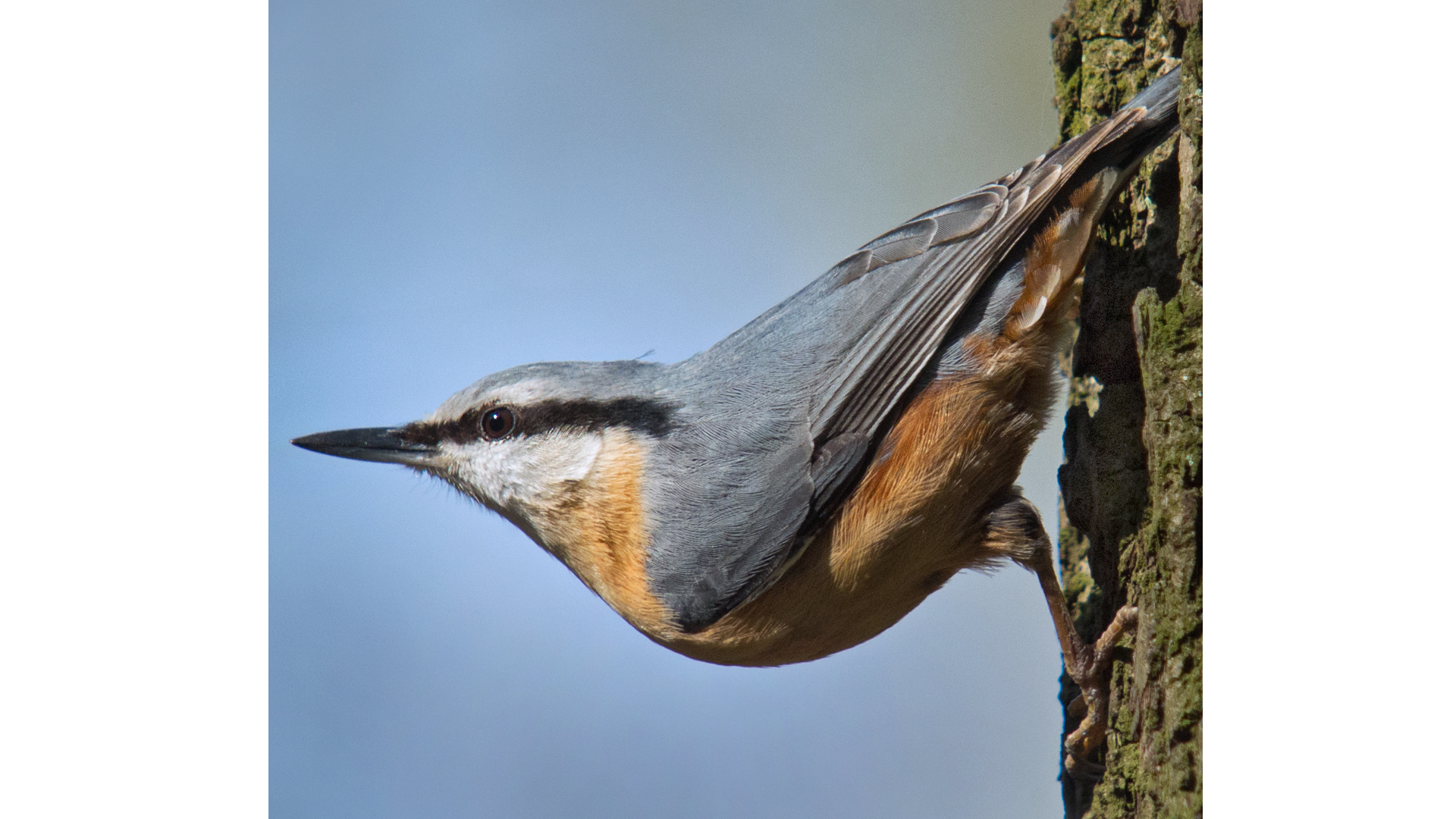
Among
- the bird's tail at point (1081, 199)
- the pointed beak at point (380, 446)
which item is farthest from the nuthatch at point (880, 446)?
the pointed beak at point (380, 446)

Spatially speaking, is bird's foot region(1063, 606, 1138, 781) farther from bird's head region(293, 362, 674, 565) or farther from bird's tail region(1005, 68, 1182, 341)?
bird's head region(293, 362, 674, 565)

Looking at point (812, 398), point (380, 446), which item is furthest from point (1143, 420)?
point (380, 446)

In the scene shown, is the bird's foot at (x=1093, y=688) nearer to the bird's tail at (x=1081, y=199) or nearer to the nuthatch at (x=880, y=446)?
the nuthatch at (x=880, y=446)

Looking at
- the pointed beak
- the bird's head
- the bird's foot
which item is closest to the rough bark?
the bird's foot
